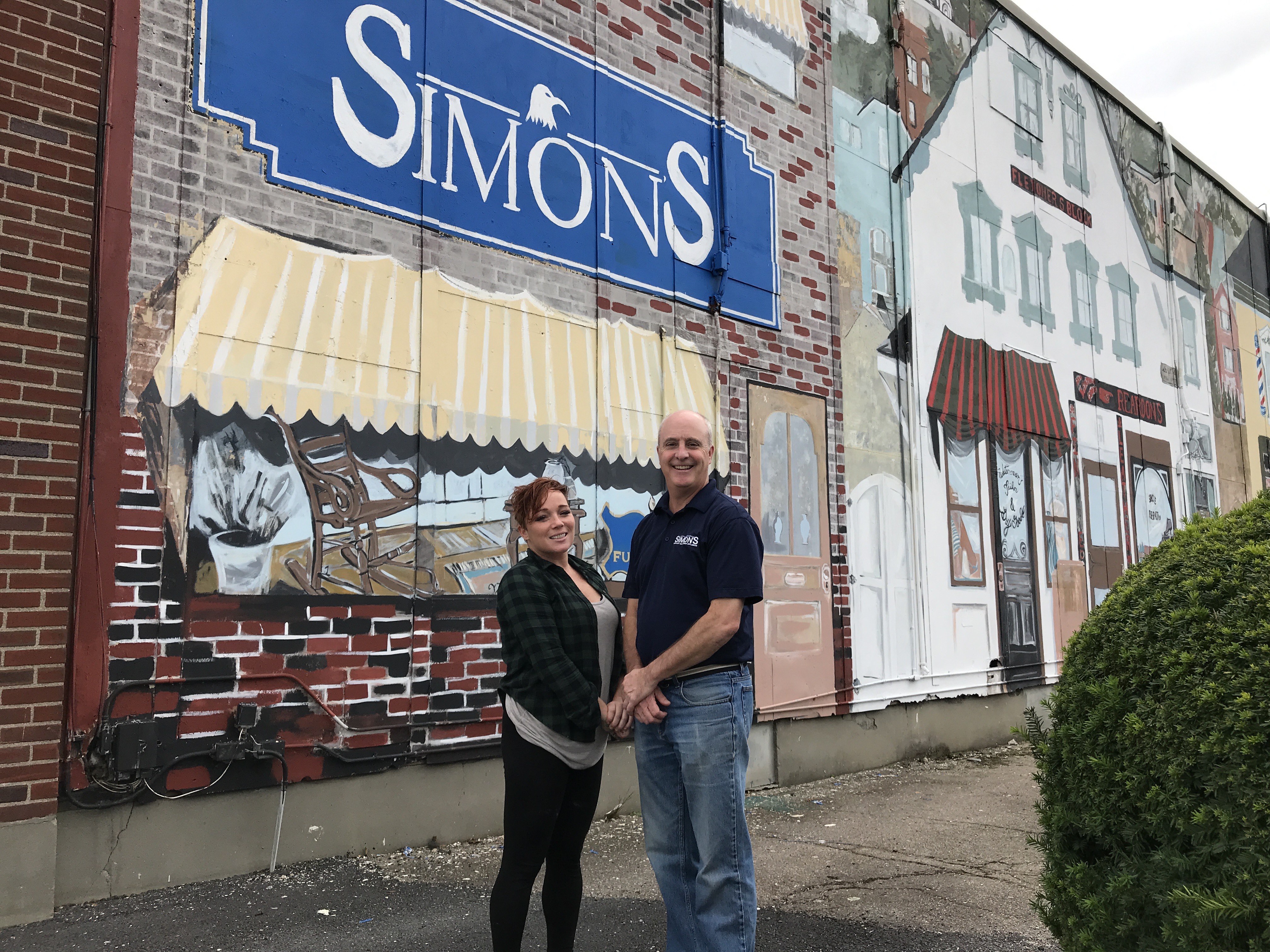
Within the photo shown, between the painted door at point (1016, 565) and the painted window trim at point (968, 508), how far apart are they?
0.30 meters

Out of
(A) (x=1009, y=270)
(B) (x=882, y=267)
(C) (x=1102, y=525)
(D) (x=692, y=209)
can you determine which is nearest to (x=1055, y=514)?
(C) (x=1102, y=525)

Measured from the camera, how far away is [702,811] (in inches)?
121

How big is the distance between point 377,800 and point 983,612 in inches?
282

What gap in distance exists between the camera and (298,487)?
5.24m

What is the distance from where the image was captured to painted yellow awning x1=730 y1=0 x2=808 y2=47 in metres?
8.40

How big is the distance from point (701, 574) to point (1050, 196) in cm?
1113

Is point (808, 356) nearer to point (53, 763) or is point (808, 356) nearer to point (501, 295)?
point (501, 295)

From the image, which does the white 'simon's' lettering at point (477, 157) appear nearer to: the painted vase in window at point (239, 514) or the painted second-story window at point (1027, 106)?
the painted vase in window at point (239, 514)

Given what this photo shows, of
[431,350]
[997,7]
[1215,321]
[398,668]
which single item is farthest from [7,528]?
[1215,321]

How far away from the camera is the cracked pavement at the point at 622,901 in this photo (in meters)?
4.05

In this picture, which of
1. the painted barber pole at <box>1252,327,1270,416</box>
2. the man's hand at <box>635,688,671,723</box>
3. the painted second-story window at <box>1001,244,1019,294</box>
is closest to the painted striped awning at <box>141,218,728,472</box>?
the man's hand at <box>635,688,671,723</box>

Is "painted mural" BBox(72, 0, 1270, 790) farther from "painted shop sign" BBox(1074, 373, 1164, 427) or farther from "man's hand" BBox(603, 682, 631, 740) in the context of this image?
"man's hand" BBox(603, 682, 631, 740)

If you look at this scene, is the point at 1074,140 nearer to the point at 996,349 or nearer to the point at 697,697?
the point at 996,349

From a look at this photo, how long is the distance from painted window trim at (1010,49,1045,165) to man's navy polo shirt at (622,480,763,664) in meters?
10.4
